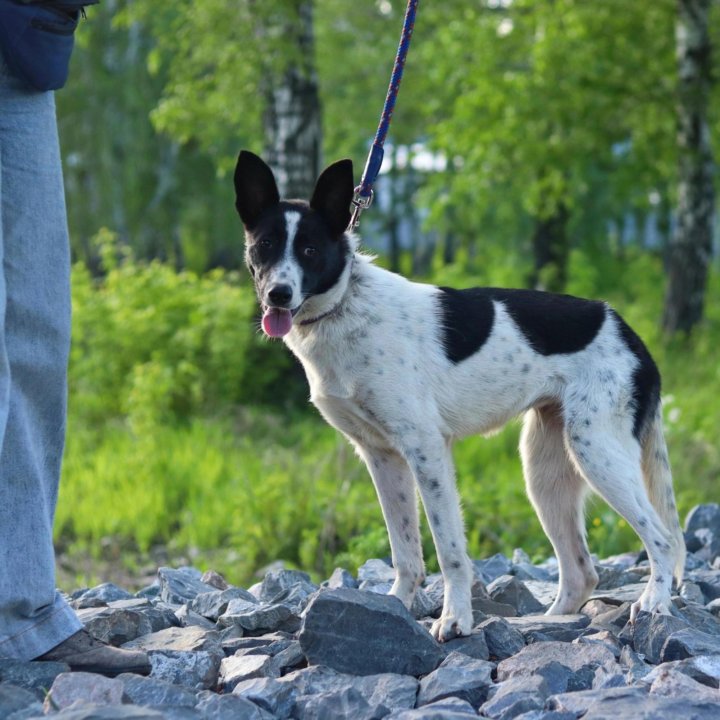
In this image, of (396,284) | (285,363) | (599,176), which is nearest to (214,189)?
(599,176)

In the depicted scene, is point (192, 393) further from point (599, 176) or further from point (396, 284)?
point (599, 176)

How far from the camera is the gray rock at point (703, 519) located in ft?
18.6

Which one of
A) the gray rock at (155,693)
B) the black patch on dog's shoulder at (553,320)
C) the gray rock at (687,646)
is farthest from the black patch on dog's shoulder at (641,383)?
the gray rock at (155,693)

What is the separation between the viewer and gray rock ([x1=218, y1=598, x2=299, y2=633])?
3779 mm

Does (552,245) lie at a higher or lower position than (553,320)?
lower

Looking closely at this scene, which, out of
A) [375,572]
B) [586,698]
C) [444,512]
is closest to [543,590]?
[375,572]

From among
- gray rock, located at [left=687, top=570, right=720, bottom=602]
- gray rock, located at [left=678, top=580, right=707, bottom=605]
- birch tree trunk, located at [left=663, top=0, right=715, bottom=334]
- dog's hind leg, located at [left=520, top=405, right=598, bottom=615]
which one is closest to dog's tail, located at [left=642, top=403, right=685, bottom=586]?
gray rock, located at [left=678, top=580, right=707, bottom=605]

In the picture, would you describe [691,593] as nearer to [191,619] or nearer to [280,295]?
[191,619]

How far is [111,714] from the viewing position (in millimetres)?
2506

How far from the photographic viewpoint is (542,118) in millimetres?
14008

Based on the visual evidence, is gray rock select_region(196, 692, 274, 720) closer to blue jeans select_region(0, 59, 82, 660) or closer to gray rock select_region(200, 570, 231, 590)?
blue jeans select_region(0, 59, 82, 660)

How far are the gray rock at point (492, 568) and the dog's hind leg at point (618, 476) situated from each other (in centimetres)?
105

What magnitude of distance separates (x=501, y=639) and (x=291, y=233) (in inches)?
60.6

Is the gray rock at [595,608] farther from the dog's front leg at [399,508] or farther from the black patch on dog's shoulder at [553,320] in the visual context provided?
the black patch on dog's shoulder at [553,320]
